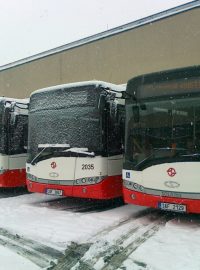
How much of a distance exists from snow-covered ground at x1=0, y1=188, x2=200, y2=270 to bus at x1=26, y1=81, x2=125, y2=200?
59 cm

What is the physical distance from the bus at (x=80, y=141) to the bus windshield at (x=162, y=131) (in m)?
0.78

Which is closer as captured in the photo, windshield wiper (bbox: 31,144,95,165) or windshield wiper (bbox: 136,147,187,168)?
windshield wiper (bbox: 136,147,187,168)

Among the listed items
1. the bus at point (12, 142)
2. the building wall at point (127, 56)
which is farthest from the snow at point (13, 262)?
the building wall at point (127, 56)

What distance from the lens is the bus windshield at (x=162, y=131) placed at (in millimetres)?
7762

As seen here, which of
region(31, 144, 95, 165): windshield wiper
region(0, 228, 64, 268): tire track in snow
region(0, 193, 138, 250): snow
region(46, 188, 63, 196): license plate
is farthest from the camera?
region(46, 188, 63, 196): license plate

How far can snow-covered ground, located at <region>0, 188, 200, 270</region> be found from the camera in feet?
18.8

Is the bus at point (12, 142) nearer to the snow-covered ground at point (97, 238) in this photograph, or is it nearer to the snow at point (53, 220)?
the snow at point (53, 220)

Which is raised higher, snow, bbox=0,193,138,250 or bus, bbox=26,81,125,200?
bus, bbox=26,81,125,200

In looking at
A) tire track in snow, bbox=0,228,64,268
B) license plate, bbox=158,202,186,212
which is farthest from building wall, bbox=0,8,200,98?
tire track in snow, bbox=0,228,64,268

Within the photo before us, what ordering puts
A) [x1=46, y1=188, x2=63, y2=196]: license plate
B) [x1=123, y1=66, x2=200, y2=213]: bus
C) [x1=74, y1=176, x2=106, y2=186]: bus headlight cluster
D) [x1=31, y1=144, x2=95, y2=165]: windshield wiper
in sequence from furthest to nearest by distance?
[x1=46, y1=188, x2=63, y2=196]: license plate < [x1=31, y1=144, x2=95, y2=165]: windshield wiper < [x1=74, y1=176, x2=106, y2=186]: bus headlight cluster < [x1=123, y1=66, x2=200, y2=213]: bus

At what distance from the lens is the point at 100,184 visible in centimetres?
914

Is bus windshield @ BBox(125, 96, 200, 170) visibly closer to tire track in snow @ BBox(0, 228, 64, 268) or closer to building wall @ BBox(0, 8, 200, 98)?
tire track in snow @ BBox(0, 228, 64, 268)

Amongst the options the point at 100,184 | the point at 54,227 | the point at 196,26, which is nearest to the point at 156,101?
the point at 100,184

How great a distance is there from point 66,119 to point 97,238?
11.3 ft
